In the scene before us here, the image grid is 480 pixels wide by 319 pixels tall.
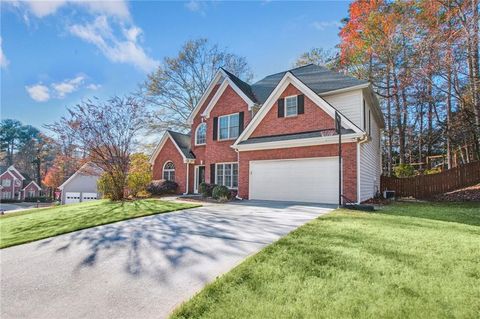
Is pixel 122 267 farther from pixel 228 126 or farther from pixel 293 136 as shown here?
pixel 228 126

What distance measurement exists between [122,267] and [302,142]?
10.1 m

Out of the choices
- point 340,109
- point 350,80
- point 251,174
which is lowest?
point 251,174

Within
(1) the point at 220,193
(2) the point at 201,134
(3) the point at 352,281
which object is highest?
(2) the point at 201,134

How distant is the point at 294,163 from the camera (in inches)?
506

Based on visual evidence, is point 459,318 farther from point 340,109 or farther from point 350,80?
point 350,80

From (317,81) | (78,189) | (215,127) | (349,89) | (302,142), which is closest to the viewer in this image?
(302,142)

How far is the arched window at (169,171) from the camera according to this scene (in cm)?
1997

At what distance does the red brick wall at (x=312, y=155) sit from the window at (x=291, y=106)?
2.11 meters

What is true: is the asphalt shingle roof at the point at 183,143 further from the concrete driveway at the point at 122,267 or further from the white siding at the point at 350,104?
the concrete driveway at the point at 122,267

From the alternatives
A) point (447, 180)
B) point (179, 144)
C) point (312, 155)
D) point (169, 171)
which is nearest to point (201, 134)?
point (179, 144)

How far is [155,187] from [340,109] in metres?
13.2

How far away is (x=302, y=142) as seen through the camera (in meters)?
12.4

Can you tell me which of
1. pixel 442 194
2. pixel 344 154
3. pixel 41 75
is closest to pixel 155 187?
pixel 41 75

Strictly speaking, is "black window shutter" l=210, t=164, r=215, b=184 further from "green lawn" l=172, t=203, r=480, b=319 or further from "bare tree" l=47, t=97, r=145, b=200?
"green lawn" l=172, t=203, r=480, b=319
